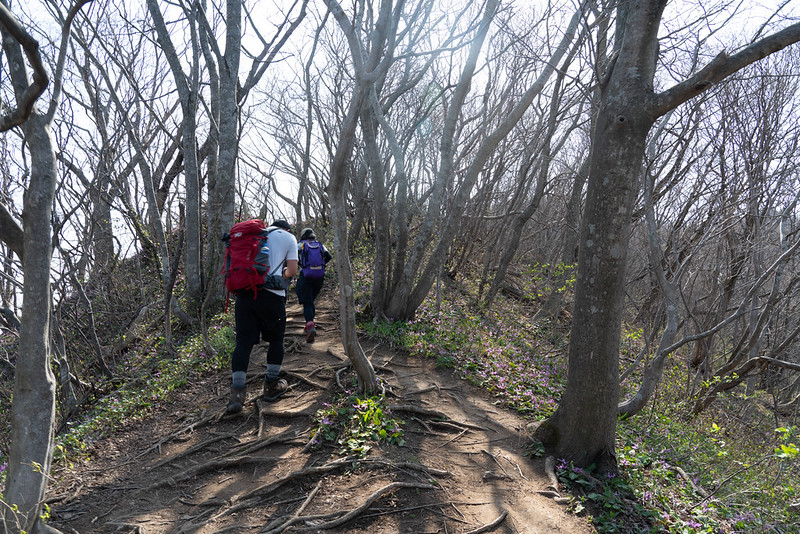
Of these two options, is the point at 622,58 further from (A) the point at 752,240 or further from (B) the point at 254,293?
(A) the point at 752,240

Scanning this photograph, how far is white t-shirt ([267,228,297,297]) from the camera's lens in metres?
5.14

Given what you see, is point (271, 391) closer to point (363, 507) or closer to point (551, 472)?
point (363, 507)

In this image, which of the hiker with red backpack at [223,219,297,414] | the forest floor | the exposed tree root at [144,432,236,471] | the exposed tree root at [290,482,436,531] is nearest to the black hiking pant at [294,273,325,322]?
the forest floor

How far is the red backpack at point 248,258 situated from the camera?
4.90 metres

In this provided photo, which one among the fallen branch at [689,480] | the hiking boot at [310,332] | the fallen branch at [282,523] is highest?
the hiking boot at [310,332]

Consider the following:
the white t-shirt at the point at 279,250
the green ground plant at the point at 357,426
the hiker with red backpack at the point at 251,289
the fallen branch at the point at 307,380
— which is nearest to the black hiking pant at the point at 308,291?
the fallen branch at the point at 307,380

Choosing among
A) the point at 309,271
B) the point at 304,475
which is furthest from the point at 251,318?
the point at 309,271

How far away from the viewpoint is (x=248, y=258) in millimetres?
4957

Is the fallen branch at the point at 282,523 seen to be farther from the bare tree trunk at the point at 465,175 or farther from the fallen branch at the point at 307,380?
the bare tree trunk at the point at 465,175

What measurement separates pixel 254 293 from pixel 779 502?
17.1 feet

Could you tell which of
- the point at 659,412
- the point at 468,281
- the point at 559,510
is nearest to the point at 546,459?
the point at 559,510

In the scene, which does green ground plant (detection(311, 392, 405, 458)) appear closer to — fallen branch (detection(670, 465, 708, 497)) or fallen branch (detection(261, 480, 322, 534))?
fallen branch (detection(261, 480, 322, 534))

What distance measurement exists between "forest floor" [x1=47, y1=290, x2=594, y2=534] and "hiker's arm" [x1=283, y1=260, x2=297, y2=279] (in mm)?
1369

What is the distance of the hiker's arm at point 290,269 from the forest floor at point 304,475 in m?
1.37
